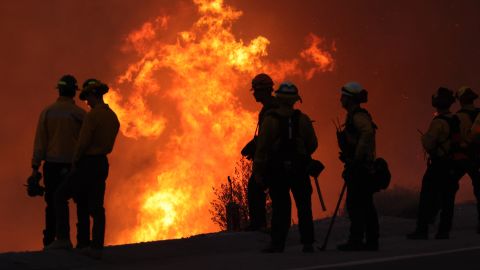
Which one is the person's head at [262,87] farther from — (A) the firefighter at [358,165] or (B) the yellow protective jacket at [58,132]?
(B) the yellow protective jacket at [58,132]

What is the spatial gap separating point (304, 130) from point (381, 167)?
119 centimetres

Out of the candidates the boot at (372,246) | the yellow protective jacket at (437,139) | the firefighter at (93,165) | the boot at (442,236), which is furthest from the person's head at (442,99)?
the firefighter at (93,165)

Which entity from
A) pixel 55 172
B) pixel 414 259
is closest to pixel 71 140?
pixel 55 172

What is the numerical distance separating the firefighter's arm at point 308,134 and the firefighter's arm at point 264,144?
1.19 ft

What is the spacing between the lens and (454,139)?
1512cm

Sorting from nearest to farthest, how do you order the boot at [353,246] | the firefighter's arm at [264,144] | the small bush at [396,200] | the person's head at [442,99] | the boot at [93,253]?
the boot at [93,253] < the firefighter's arm at [264,144] < the boot at [353,246] < the person's head at [442,99] < the small bush at [396,200]

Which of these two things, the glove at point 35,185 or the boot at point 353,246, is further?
the glove at point 35,185

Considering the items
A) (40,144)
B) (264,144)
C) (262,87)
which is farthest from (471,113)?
(40,144)

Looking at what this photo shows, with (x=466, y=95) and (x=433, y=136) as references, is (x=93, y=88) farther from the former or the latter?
(x=466, y=95)

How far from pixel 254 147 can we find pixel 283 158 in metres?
2.58

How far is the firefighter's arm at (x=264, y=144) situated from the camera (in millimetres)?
12312

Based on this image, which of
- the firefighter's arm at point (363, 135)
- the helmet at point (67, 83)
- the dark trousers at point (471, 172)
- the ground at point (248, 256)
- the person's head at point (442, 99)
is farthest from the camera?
the dark trousers at point (471, 172)

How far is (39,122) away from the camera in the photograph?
42.9 ft

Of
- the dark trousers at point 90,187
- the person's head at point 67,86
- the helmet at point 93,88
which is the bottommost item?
the dark trousers at point 90,187
